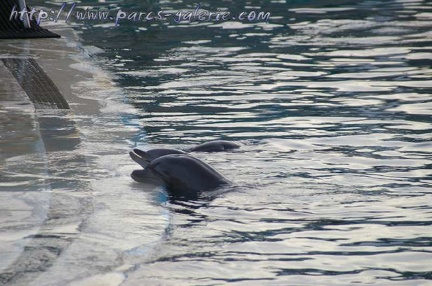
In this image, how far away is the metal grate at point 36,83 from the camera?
10.0m

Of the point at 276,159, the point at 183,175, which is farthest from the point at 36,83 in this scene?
the point at 183,175

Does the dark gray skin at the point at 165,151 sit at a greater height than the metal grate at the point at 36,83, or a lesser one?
greater

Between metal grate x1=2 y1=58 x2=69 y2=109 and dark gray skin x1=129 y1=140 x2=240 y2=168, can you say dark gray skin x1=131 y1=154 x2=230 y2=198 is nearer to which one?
dark gray skin x1=129 y1=140 x2=240 y2=168

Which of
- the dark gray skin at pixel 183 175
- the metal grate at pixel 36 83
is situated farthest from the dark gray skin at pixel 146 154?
the metal grate at pixel 36 83

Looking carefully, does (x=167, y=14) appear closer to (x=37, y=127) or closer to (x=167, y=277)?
(x=37, y=127)

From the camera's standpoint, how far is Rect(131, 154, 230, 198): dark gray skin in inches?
275

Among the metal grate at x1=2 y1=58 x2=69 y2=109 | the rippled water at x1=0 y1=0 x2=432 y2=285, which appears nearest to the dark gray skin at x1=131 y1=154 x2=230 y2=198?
the rippled water at x1=0 y1=0 x2=432 y2=285

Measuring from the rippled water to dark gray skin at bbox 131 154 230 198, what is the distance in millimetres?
165

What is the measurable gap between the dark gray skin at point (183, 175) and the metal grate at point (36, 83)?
283 cm

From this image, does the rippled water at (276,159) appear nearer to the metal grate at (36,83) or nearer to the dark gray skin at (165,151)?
the dark gray skin at (165,151)

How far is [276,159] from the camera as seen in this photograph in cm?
801

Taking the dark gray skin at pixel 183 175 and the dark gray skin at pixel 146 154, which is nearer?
the dark gray skin at pixel 183 175

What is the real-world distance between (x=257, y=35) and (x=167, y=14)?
355 centimetres

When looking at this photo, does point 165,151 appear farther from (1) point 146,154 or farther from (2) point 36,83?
(2) point 36,83
